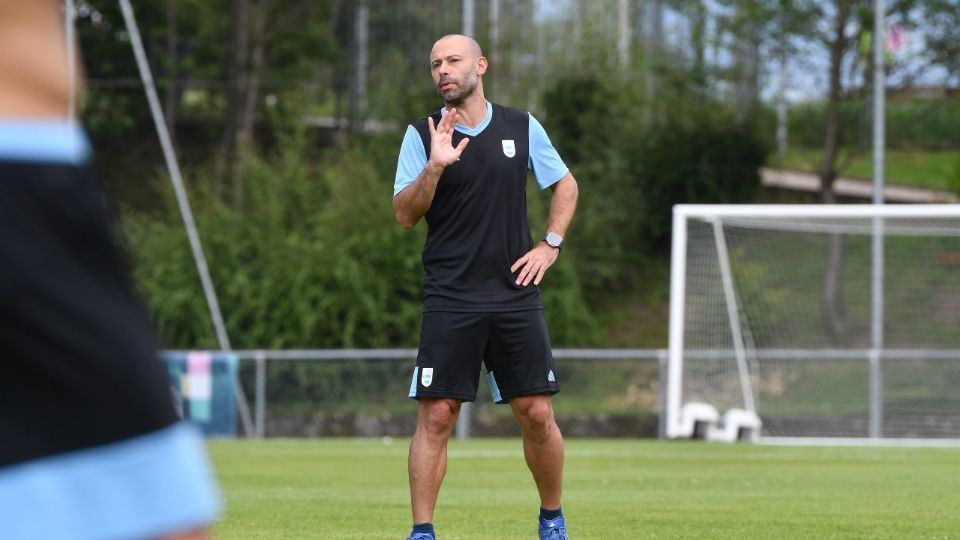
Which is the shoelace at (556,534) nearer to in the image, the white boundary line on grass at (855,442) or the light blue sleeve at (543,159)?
the light blue sleeve at (543,159)

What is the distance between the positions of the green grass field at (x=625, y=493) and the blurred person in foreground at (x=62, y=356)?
5.48 meters

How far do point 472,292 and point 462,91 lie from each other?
783mm

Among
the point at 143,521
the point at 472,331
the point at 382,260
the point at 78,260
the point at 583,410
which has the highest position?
the point at 78,260

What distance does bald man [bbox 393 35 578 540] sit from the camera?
6.34 m

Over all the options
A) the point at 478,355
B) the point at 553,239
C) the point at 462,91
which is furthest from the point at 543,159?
the point at 478,355

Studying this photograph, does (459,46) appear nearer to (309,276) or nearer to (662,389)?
(662,389)

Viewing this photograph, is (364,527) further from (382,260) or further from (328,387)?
(382,260)

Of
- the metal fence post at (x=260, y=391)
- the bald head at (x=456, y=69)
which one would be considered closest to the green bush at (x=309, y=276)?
the metal fence post at (x=260, y=391)

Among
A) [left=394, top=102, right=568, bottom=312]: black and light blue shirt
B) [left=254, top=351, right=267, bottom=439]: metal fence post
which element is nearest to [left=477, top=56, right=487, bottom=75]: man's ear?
[left=394, top=102, right=568, bottom=312]: black and light blue shirt

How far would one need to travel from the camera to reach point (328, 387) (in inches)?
817

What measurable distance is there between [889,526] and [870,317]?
1296 centimetres

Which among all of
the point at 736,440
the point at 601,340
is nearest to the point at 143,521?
the point at 736,440

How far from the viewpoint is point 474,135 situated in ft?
21.1

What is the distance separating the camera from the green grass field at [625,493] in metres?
7.78
